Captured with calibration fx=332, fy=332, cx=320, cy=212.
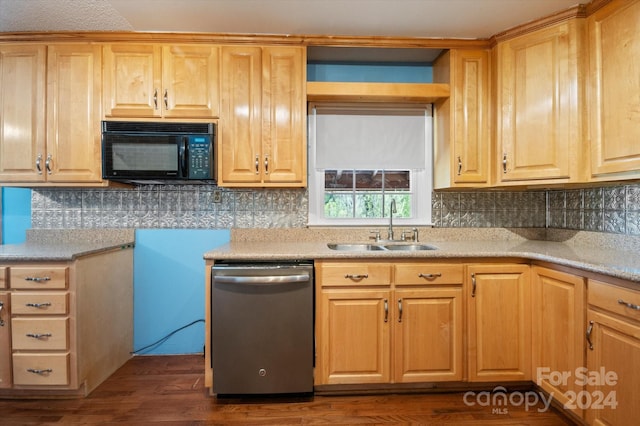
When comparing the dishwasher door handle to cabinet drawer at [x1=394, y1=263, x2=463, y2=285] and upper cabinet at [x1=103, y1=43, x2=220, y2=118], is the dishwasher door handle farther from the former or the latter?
upper cabinet at [x1=103, y1=43, x2=220, y2=118]

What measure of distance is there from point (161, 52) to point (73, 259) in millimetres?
1419

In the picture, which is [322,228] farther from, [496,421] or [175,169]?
[496,421]

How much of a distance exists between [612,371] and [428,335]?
2.72ft

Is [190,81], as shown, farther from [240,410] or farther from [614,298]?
[614,298]

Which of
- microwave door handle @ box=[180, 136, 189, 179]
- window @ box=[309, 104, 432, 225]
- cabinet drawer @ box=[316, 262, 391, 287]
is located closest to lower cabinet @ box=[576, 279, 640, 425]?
cabinet drawer @ box=[316, 262, 391, 287]

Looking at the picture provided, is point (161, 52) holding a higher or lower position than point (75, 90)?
higher

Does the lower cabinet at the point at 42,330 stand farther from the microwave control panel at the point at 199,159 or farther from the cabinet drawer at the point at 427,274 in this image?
the cabinet drawer at the point at 427,274

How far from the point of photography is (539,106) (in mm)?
2064

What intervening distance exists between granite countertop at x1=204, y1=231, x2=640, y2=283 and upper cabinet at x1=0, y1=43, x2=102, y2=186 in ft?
3.85

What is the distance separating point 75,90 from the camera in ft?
7.25

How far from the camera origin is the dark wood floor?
1.79 meters

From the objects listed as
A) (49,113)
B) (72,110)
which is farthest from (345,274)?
(49,113)

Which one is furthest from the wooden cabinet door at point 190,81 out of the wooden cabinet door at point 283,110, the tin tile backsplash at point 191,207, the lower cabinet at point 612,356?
the lower cabinet at point 612,356

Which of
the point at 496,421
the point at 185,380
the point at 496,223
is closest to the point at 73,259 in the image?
the point at 185,380
